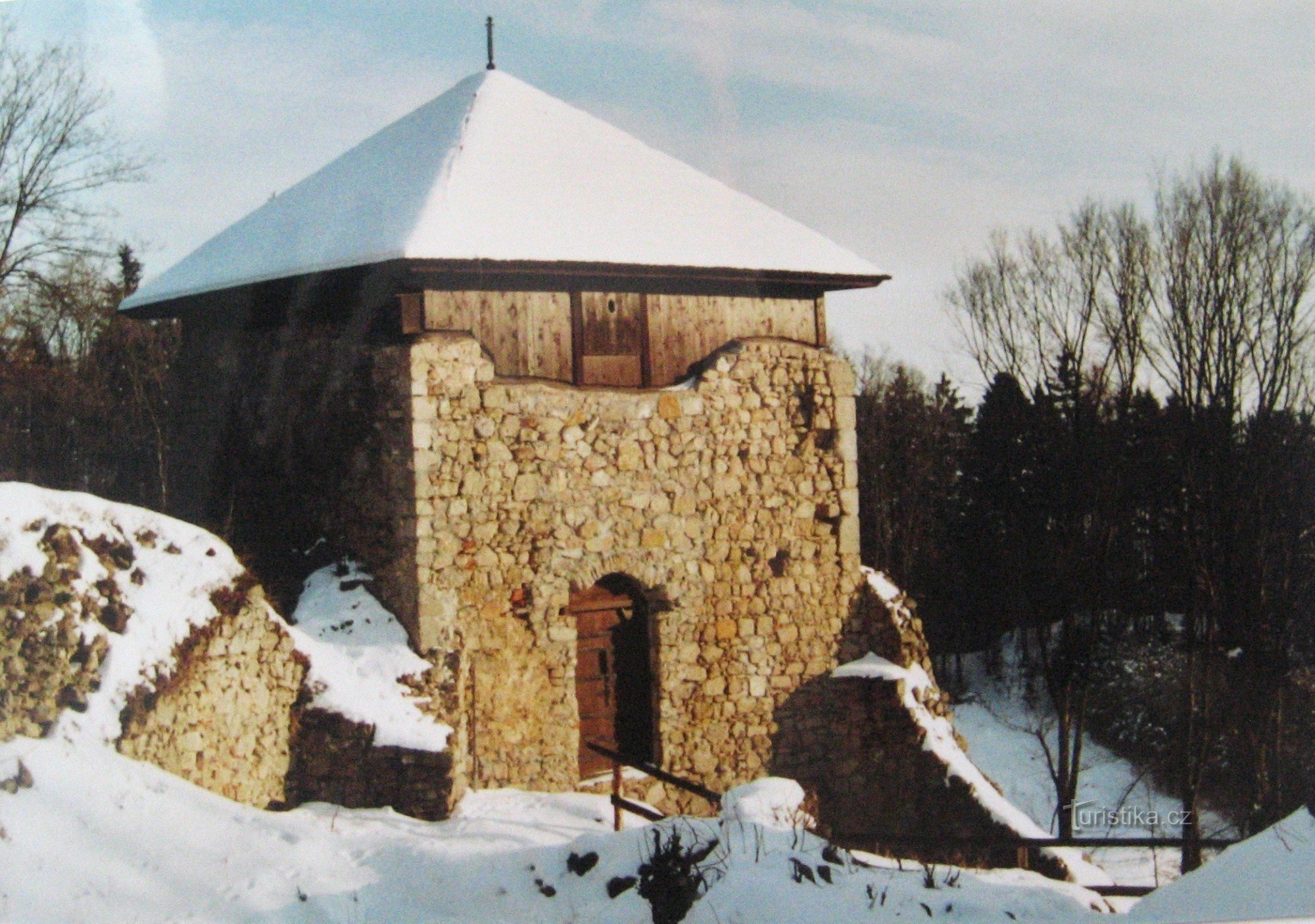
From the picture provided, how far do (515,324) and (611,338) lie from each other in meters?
0.90

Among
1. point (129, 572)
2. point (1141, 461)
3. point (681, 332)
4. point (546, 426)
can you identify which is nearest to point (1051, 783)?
point (1141, 461)

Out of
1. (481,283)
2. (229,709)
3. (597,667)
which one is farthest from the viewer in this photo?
(597,667)

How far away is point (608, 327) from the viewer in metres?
9.95

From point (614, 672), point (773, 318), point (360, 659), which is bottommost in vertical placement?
point (614, 672)

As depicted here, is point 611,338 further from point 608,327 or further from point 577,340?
point 577,340

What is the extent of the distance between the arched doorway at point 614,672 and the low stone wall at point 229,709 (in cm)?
266

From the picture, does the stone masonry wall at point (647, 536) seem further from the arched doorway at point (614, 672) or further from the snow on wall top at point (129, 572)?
the snow on wall top at point (129, 572)

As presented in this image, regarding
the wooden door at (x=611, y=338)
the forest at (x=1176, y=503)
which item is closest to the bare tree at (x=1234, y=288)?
the forest at (x=1176, y=503)

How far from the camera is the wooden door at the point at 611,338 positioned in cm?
982

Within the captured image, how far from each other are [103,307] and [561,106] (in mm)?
6223

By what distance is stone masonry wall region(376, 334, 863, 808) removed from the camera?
9.12 meters

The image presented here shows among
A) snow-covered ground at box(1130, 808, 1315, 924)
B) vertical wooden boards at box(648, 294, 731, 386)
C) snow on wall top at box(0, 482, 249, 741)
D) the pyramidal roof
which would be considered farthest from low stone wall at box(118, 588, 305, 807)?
snow-covered ground at box(1130, 808, 1315, 924)

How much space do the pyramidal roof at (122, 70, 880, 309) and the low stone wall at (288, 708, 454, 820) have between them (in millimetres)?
3454

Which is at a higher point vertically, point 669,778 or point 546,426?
point 546,426
